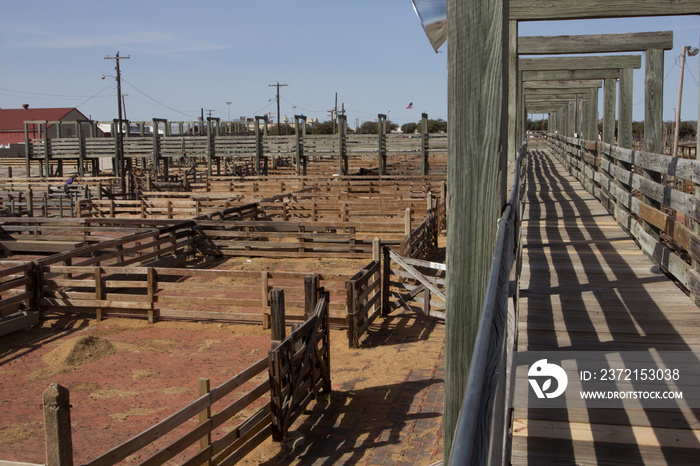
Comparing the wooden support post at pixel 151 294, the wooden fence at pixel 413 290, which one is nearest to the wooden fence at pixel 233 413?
the wooden fence at pixel 413 290

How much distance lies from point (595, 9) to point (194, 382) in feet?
23.5

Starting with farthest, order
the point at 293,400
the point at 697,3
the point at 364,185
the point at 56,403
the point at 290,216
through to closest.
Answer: the point at 364,185
the point at 290,216
the point at 293,400
the point at 697,3
the point at 56,403

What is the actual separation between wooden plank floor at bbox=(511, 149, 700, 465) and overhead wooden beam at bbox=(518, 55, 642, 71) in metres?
5.23

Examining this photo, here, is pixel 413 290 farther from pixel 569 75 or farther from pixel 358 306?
pixel 569 75

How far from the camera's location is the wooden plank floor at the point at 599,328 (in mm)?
2490

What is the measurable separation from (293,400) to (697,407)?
559 centimetres

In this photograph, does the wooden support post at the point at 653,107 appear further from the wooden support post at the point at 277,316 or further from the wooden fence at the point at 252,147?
the wooden fence at the point at 252,147

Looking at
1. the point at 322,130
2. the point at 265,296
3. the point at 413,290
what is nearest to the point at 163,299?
the point at 265,296

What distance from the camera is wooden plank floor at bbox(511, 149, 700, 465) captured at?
8.17 ft

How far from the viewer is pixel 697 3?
21.5 ft

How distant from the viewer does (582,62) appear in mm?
12617

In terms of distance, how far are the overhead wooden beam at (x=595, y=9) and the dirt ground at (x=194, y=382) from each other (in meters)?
4.87

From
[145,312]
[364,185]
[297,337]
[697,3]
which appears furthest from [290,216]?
[697,3]

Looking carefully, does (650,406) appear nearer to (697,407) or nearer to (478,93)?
(697,407)
